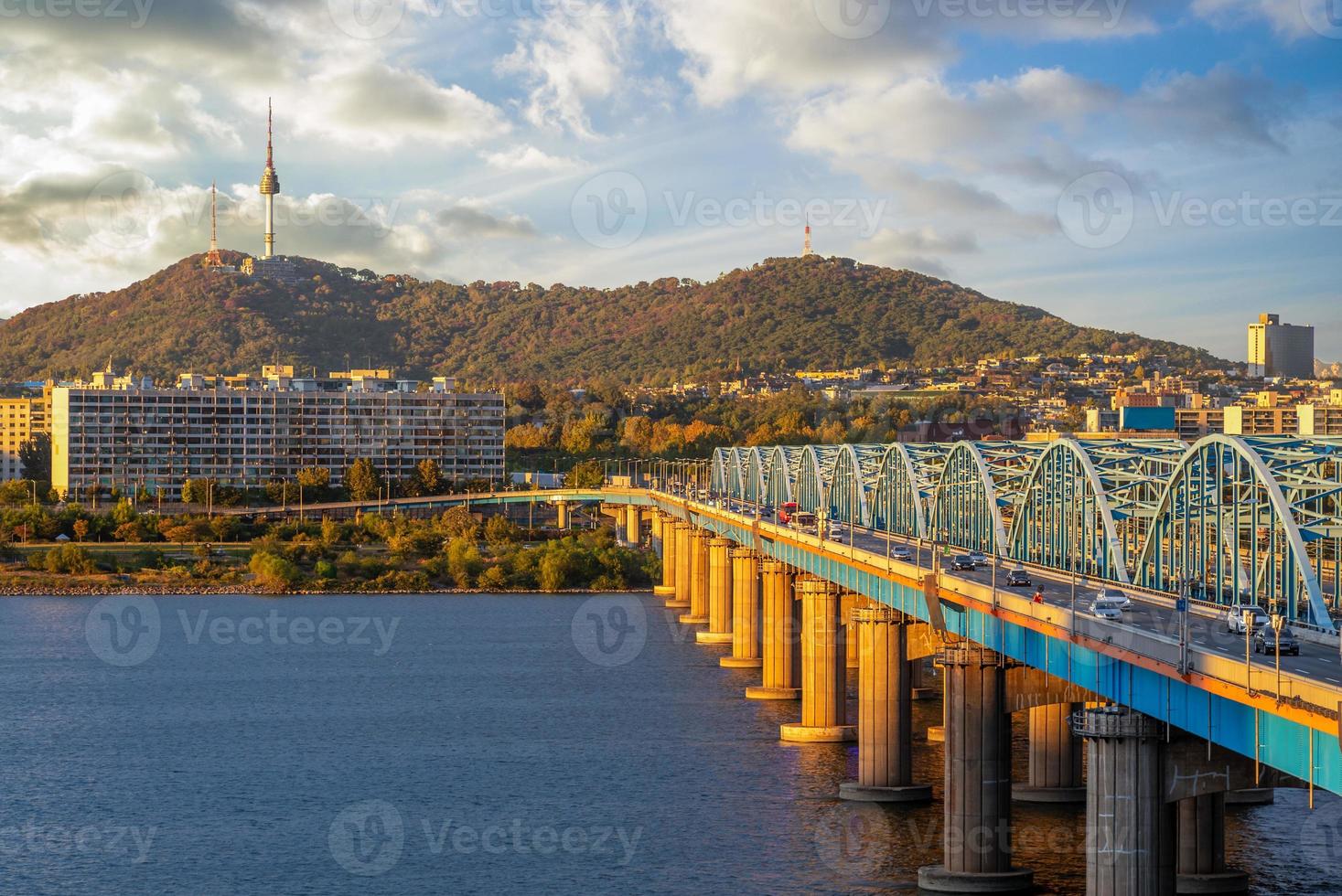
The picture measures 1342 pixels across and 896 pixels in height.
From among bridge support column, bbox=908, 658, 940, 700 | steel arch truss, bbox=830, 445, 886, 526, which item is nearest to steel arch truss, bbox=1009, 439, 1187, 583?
bridge support column, bbox=908, 658, 940, 700

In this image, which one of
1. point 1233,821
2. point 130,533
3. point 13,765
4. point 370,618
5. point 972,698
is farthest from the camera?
point 130,533

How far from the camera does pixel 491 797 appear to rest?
5584 centimetres

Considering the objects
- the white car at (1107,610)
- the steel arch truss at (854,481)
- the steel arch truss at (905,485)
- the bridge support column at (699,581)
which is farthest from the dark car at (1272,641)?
the bridge support column at (699,581)

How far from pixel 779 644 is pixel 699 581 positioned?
131 feet

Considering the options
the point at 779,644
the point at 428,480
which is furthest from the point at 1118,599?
the point at 428,480

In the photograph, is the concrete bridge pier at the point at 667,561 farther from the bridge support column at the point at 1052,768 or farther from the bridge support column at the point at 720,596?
the bridge support column at the point at 1052,768

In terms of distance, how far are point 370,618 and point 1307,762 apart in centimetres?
9228

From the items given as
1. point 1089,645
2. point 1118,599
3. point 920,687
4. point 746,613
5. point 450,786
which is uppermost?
point 1118,599

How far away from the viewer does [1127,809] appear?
107 ft

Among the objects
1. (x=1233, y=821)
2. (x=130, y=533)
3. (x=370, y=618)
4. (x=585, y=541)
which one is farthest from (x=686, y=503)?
(x=1233, y=821)

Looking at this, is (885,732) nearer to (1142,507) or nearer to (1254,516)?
(1142,507)

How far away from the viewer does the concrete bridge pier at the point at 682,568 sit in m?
127

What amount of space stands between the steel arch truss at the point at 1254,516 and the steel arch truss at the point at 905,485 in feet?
88.0

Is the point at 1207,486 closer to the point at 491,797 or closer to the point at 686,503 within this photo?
the point at 491,797
